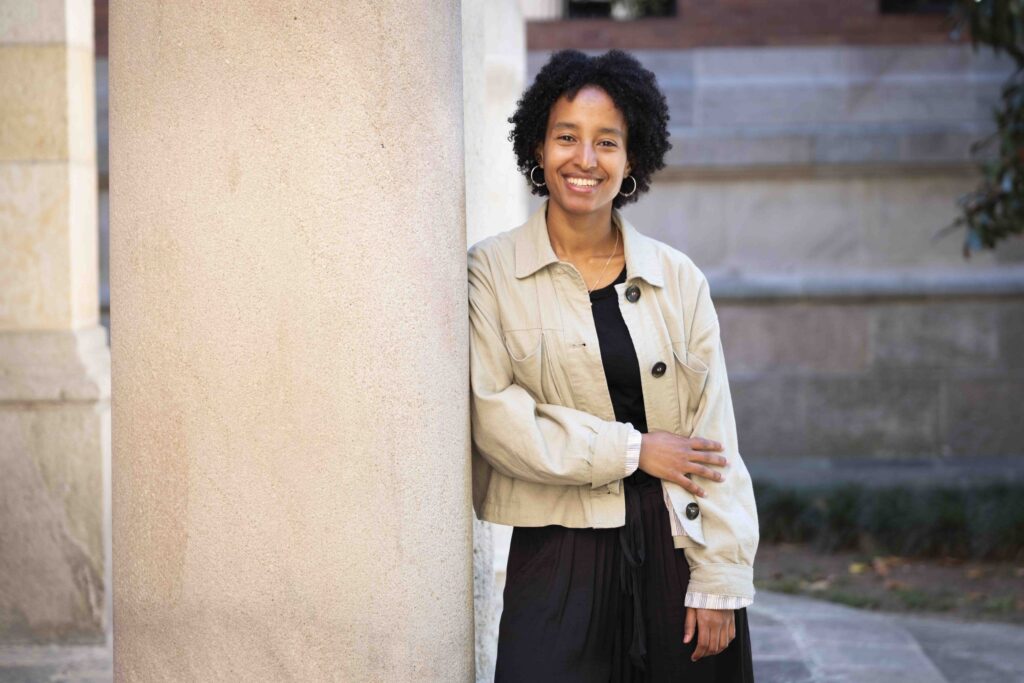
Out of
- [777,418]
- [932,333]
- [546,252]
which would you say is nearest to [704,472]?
[546,252]

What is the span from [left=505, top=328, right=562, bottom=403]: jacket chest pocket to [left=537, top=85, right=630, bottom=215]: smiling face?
1.04ft

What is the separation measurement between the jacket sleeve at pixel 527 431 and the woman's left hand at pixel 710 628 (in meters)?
0.39

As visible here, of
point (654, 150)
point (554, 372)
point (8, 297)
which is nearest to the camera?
point (554, 372)

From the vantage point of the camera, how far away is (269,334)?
2.57 meters

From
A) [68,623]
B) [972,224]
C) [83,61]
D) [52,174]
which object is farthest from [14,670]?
[972,224]

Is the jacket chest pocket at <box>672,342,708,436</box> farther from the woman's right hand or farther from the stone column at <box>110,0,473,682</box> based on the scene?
the stone column at <box>110,0,473,682</box>

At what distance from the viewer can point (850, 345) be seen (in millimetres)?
10031

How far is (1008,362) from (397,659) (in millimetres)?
8371

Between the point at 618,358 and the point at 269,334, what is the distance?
0.88 metres

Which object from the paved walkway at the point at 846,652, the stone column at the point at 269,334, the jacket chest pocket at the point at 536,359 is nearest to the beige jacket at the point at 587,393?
the jacket chest pocket at the point at 536,359

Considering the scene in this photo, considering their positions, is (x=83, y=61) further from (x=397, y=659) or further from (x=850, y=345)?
(x=850, y=345)

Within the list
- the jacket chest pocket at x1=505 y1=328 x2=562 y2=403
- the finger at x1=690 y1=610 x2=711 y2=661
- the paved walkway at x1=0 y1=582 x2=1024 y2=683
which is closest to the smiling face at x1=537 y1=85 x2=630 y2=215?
the jacket chest pocket at x1=505 y1=328 x2=562 y2=403

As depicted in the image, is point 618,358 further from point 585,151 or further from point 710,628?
point 710,628

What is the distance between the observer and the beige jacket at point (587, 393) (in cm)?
296
